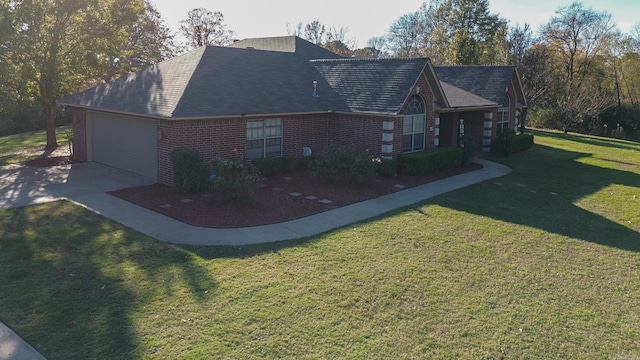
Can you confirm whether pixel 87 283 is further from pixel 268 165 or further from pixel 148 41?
pixel 148 41

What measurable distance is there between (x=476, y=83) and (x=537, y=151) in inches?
196

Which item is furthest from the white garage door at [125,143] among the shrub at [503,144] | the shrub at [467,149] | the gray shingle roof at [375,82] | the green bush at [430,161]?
the shrub at [503,144]

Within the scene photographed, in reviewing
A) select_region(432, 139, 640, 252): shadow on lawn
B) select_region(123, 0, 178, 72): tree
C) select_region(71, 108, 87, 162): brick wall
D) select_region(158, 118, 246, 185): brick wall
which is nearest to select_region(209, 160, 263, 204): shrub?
select_region(158, 118, 246, 185): brick wall

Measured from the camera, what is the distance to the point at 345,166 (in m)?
15.5

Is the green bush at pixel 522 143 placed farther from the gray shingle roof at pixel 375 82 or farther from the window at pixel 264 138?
the window at pixel 264 138

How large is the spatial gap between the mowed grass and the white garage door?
4.38 meters

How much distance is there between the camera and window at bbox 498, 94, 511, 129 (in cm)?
2561

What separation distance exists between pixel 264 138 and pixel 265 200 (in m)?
4.26

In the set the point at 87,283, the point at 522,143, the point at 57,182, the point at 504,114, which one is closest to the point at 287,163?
the point at 57,182

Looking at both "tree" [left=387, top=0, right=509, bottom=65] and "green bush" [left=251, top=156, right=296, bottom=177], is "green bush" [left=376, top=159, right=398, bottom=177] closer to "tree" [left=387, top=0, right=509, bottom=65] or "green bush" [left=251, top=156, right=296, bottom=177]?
"green bush" [left=251, top=156, right=296, bottom=177]

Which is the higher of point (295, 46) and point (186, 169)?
point (295, 46)

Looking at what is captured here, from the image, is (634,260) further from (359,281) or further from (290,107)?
(290,107)

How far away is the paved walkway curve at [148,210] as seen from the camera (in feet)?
34.7

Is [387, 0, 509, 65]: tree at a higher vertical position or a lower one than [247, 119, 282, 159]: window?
higher
